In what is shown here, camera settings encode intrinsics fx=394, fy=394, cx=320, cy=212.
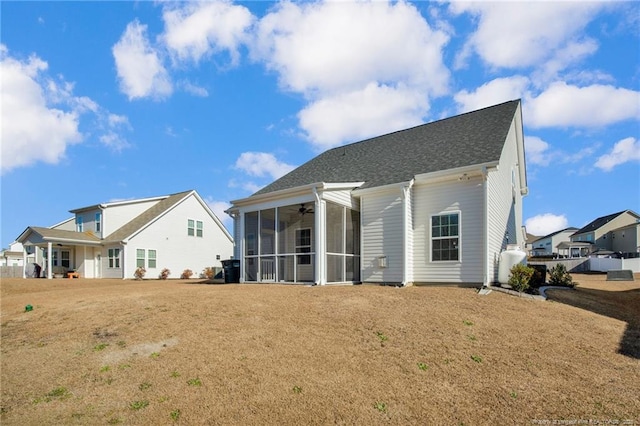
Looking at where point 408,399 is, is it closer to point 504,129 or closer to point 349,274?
point 349,274

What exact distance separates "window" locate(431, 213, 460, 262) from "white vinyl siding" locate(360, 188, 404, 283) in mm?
1028

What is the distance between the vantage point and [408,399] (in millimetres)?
4930

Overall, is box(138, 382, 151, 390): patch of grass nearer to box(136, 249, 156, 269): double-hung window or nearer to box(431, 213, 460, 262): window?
box(431, 213, 460, 262): window

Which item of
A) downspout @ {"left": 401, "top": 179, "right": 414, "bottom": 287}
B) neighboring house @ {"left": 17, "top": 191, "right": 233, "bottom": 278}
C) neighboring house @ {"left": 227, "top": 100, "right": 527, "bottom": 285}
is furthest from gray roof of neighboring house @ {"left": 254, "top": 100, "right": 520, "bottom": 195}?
neighboring house @ {"left": 17, "top": 191, "right": 233, "bottom": 278}

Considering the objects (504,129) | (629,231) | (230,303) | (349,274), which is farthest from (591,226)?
(230,303)

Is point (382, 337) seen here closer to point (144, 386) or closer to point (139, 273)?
point (144, 386)

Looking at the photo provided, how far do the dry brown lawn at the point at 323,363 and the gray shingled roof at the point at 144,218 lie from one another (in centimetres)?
1868

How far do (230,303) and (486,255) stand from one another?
7.27m

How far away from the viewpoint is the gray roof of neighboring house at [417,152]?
1330 centimetres

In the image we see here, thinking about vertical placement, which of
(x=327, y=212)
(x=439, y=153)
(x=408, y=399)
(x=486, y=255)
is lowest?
(x=408, y=399)

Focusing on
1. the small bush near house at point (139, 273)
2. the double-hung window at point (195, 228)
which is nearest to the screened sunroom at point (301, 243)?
the small bush near house at point (139, 273)

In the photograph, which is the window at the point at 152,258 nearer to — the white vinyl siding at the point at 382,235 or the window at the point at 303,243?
the window at the point at 303,243

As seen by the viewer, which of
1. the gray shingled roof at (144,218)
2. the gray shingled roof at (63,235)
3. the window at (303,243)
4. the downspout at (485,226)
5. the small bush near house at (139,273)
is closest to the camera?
the downspout at (485,226)

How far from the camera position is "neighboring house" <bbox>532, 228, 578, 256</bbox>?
60.7 m
